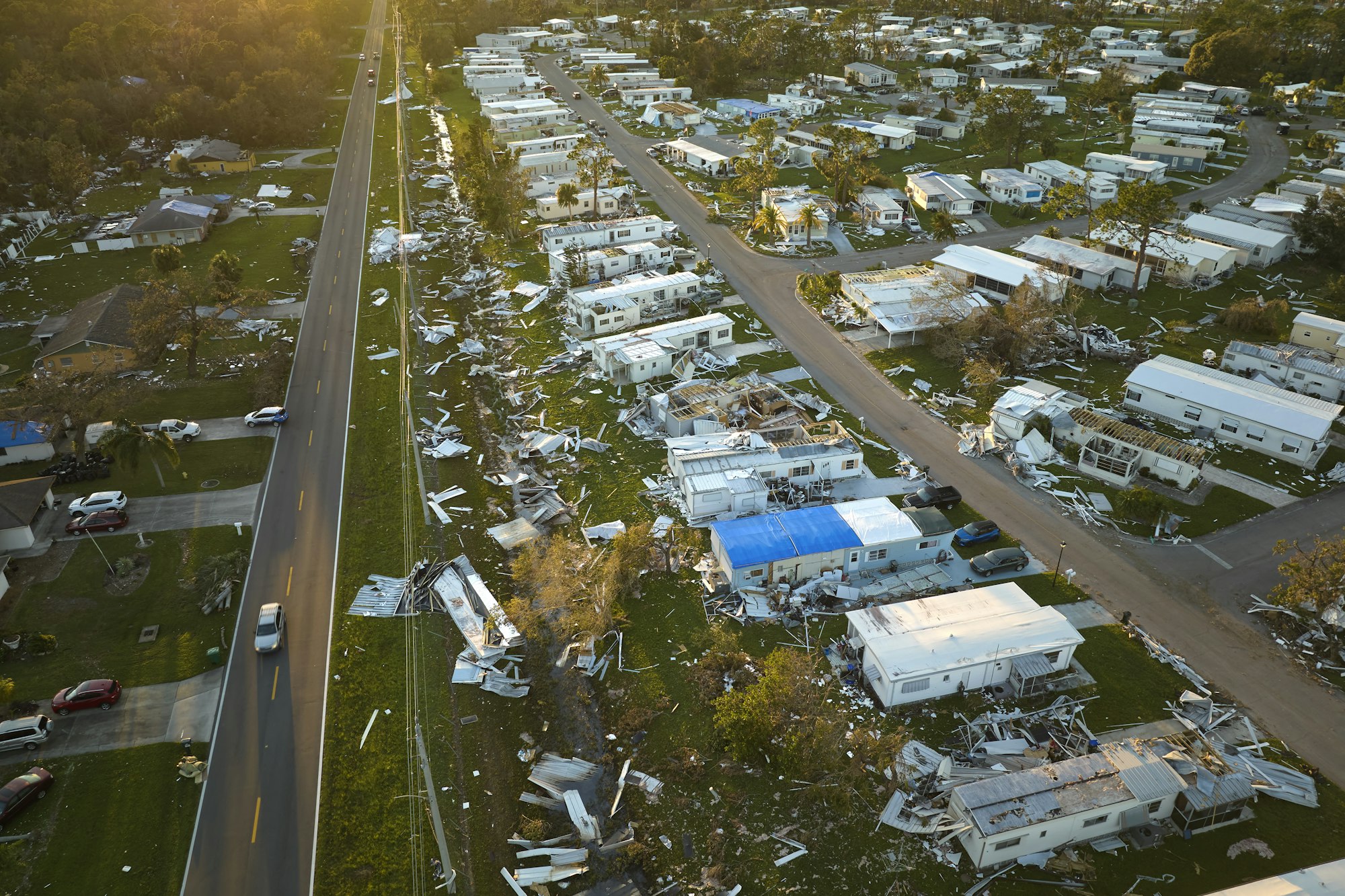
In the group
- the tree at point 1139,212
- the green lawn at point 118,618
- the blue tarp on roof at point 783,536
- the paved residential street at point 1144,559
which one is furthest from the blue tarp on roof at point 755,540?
the tree at point 1139,212

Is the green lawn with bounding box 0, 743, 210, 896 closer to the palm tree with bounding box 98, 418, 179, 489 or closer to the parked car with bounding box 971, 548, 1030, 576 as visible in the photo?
the palm tree with bounding box 98, 418, 179, 489

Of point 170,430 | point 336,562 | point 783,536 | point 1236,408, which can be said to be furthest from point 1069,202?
point 170,430

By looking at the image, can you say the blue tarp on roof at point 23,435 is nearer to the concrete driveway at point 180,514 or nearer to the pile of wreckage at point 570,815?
the concrete driveway at point 180,514

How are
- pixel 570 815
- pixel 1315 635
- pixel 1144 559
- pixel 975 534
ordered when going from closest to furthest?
pixel 570 815 < pixel 1315 635 < pixel 1144 559 < pixel 975 534

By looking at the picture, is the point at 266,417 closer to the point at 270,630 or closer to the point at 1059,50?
the point at 270,630

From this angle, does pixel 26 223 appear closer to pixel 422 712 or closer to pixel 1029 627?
pixel 422 712

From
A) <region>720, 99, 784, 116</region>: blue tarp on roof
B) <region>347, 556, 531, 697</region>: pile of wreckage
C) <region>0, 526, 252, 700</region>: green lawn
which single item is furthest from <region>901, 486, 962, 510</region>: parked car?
<region>720, 99, 784, 116</region>: blue tarp on roof
